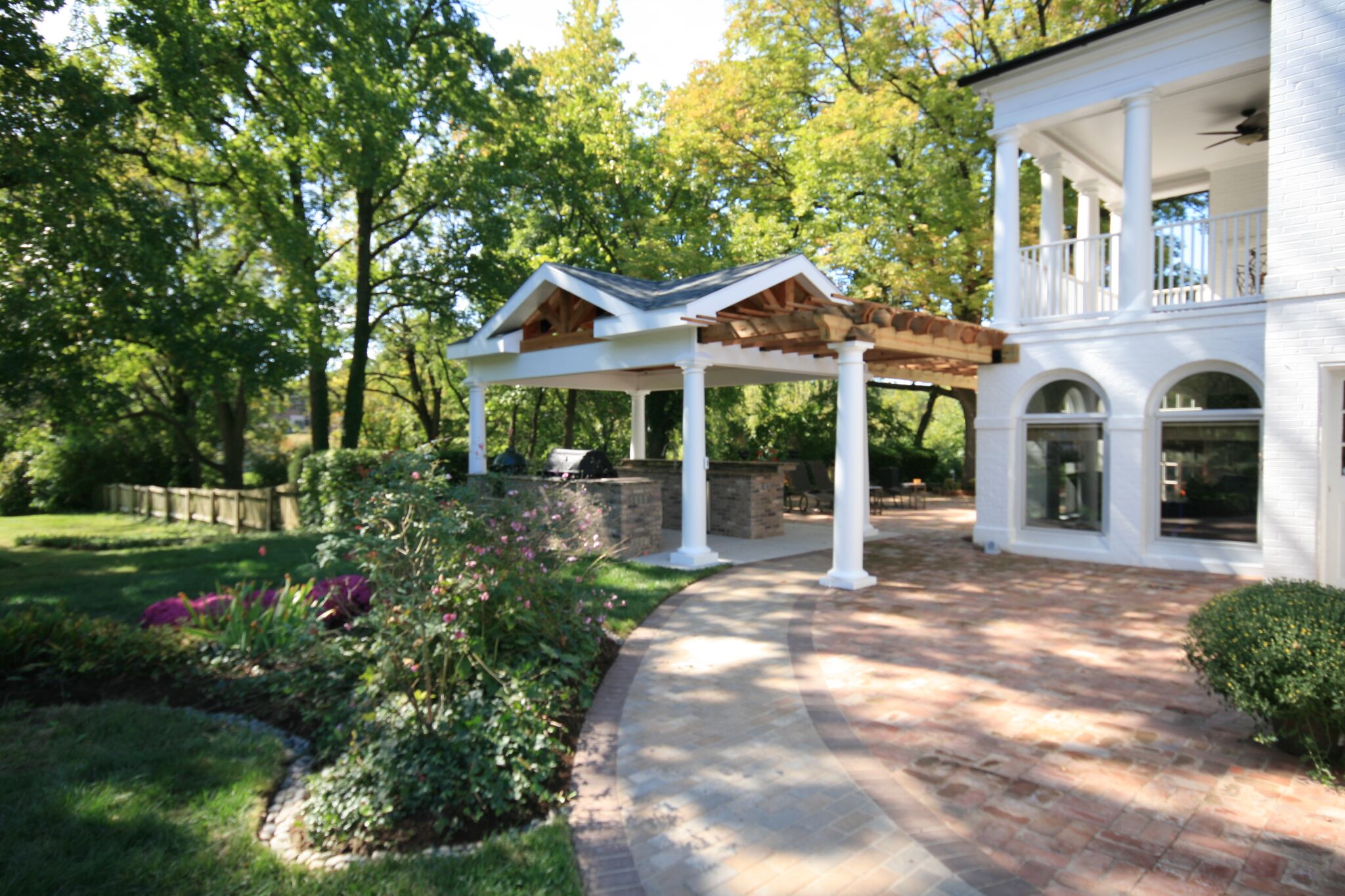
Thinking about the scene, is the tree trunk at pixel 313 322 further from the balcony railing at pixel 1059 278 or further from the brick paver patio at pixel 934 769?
the balcony railing at pixel 1059 278

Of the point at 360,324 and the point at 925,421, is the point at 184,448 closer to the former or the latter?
the point at 360,324

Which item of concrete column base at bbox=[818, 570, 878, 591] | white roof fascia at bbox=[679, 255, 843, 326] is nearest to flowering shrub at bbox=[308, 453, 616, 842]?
concrete column base at bbox=[818, 570, 878, 591]

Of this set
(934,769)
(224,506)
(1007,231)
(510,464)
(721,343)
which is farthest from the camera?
(224,506)

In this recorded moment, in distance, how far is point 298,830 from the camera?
11.8 ft

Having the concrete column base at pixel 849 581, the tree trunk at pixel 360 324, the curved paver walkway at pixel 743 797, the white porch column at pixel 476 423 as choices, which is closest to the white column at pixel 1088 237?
the concrete column base at pixel 849 581

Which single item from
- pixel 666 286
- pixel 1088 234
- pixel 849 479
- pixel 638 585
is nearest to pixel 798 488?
pixel 666 286

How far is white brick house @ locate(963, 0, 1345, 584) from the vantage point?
7844mm

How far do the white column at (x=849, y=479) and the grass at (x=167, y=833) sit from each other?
19.3 feet

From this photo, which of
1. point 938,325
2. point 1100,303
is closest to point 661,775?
point 938,325

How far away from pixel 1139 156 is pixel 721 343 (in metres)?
6.18

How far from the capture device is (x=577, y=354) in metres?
11.2

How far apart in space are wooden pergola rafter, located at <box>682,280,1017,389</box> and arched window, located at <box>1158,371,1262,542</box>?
2228 mm

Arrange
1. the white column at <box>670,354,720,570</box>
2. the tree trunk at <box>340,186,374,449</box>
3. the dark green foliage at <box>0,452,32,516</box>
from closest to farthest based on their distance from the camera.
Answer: the white column at <box>670,354,720,570</box>, the tree trunk at <box>340,186,374,449</box>, the dark green foliage at <box>0,452,32,516</box>

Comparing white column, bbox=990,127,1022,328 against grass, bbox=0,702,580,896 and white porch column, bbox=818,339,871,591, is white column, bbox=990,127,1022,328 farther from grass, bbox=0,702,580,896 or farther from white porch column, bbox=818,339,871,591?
grass, bbox=0,702,580,896
